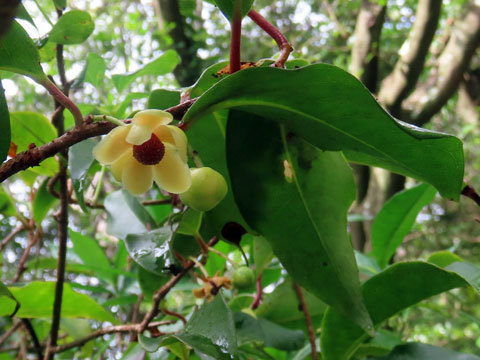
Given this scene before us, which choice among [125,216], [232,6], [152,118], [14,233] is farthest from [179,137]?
[14,233]

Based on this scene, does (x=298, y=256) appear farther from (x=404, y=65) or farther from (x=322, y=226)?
(x=404, y=65)

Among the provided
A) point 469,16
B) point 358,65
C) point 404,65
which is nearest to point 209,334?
point 404,65

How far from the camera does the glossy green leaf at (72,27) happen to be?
64 centimetres

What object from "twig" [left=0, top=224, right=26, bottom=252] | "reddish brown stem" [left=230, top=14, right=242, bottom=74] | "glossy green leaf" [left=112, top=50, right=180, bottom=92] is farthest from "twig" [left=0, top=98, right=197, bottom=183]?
"twig" [left=0, top=224, right=26, bottom=252]

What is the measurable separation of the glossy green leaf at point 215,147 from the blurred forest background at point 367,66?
11.4 inches

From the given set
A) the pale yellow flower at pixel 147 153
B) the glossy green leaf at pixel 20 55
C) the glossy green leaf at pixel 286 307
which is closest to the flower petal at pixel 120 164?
the pale yellow flower at pixel 147 153

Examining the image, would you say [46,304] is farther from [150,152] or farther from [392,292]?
[392,292]

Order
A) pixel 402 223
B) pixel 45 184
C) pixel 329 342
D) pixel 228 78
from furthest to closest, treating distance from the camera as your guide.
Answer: pixel 402 223
pixel 45 184
pixel 329 342
pixel 228 78

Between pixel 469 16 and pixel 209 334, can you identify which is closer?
pixel 209 334

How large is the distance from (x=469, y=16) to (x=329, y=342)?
2516 millimetres

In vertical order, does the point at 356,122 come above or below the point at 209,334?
above

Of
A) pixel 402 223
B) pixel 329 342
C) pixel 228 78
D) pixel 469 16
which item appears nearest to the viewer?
pixel 228 78

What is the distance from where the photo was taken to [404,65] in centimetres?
238

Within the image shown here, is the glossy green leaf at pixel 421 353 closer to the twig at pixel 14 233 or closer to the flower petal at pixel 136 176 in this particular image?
the flower petal at pixel 136 176
